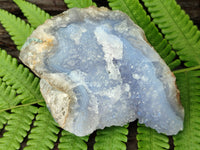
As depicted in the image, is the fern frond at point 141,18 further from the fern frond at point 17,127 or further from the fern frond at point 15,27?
the fern frond at point 17,127

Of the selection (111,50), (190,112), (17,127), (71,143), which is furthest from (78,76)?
(190,112)

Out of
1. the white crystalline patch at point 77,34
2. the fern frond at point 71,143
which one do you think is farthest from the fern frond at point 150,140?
the white crystalline patch at point 77,34

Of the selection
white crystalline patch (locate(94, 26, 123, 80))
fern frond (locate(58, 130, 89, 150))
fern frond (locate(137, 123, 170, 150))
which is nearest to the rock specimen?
white crystalline patch (locate(94, 26, 123, 80))

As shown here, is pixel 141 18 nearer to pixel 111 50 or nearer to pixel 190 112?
pixel 111 50

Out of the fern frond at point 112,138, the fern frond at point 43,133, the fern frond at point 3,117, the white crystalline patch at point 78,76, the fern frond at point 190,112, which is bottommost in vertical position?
the fern frond at point 3,117

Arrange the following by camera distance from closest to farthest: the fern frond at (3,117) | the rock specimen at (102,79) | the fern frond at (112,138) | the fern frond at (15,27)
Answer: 1. the rock specimen at (102,79)
2. the fern frond at (112,138)
3. the fern frond at (3,117)
4. the fern frond at (15,27)

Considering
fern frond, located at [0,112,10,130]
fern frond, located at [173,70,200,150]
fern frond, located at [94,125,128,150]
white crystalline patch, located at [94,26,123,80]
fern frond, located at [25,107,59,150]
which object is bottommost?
fern frond, located at [0,112,10,130]

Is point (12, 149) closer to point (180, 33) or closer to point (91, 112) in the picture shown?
point (91, 112)

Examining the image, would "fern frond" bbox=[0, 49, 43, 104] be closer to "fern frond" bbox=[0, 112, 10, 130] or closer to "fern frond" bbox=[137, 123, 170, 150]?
"fern frond" bbox=[0, 112, 10, 130]
